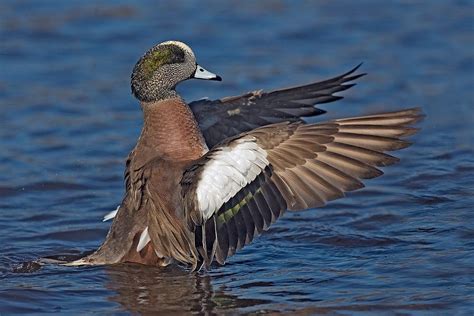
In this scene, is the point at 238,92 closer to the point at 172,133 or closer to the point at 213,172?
the point at 172,133

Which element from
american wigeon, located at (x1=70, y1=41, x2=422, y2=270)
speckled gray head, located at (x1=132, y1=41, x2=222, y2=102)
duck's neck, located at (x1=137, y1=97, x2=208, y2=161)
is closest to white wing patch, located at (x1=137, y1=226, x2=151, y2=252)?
american wigeon, located at (x1=70, y1=41, x2=422, y2=270)

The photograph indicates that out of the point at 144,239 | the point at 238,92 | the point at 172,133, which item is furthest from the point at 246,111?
the point at 238,92

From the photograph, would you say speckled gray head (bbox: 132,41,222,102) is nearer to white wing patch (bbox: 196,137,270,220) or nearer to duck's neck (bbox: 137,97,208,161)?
duck's neck (bbox: 137,97,208,161)

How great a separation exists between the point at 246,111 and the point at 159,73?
87 centimetres

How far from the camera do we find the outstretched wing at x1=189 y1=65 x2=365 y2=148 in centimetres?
833

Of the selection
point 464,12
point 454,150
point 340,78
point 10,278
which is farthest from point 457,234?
point 464,12

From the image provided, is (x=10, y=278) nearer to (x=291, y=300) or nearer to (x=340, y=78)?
(x=291, y=300)

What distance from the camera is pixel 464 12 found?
43.7 ft

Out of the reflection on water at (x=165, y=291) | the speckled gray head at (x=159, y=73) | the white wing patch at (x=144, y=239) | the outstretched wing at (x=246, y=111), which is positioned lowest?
the reflection on water at (x=165, y=291)

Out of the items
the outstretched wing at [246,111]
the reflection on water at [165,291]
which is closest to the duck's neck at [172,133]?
the outstretched wing at [246,111]

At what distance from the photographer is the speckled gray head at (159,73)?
7785 millimetres

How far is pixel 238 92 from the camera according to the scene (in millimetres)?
11344

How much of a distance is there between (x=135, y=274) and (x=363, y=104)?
13.3 ft

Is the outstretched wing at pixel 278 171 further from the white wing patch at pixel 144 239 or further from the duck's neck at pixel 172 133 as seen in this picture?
the white wing patch at pixel 144 239
